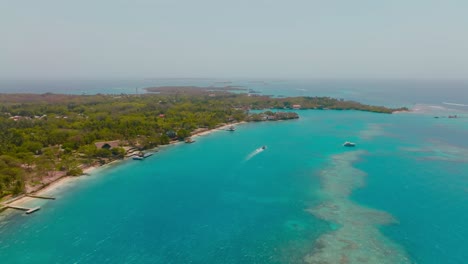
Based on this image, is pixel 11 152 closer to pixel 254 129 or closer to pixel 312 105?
pixel 254 129

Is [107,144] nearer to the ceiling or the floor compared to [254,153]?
nearer to the ceiling

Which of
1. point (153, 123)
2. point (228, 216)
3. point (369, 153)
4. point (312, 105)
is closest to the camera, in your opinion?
point (228, 216)

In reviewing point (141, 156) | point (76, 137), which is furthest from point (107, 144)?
point (76, 137)

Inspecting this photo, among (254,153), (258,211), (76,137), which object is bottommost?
(258,211)

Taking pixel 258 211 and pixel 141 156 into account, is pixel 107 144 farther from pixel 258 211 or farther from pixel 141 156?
pixel 258 211

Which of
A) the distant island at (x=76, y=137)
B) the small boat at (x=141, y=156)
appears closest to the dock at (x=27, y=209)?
the distant island at (x=76, y=137)

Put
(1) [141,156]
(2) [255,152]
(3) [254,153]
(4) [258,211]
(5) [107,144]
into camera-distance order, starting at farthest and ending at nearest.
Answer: (2) [255,152]
(3) [254,153]
(5) [107,144]
(1) [141,156]
(4) [258,211]

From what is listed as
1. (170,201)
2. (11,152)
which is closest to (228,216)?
(170,201)

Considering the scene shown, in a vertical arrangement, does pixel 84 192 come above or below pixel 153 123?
below

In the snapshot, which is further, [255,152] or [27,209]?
[255,152]
